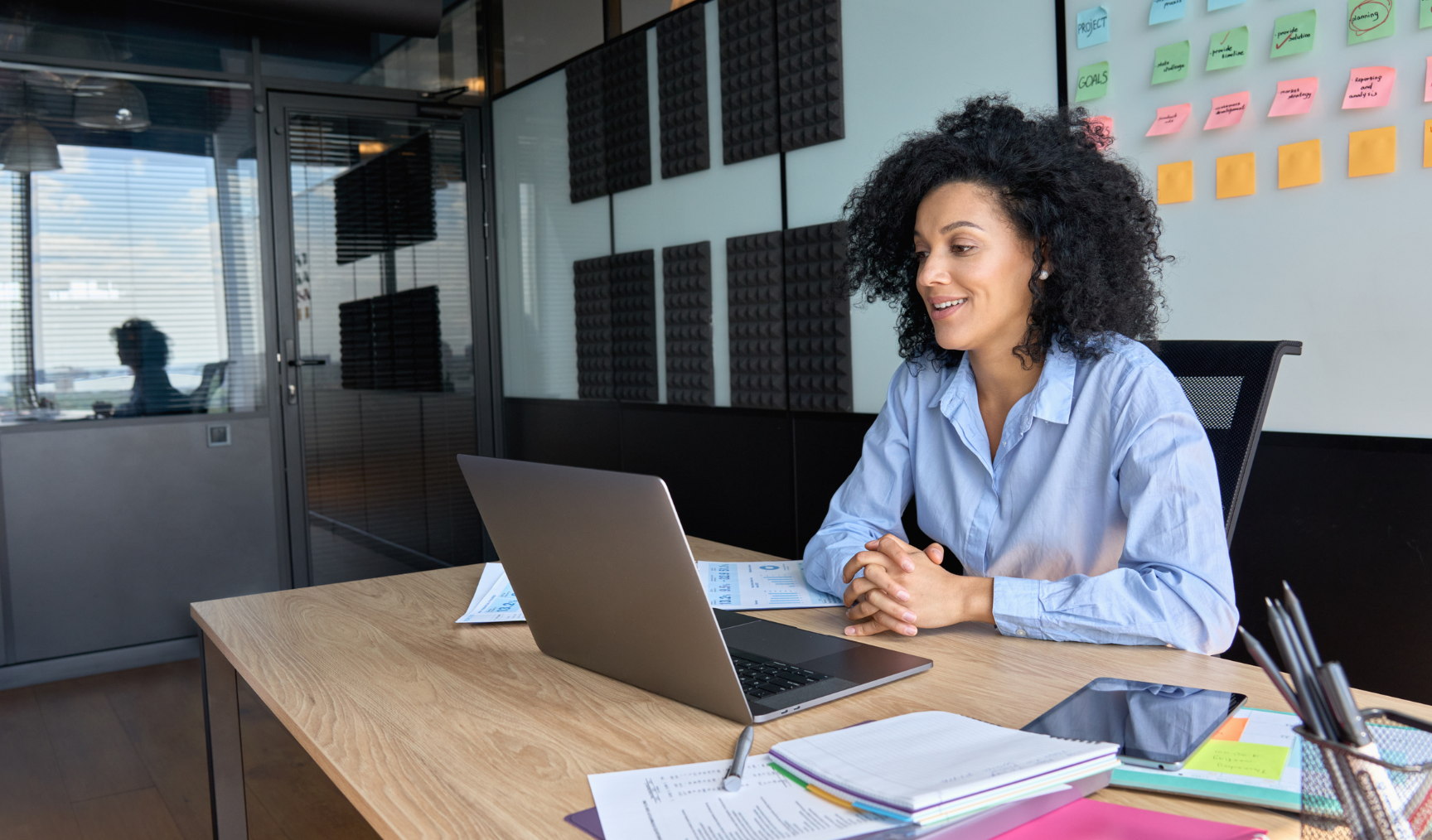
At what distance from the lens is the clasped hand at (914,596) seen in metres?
1.20

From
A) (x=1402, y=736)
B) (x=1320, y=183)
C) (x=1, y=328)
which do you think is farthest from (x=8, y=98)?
(x=1402, y=736)

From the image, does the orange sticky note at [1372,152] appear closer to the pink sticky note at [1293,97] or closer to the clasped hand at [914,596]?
the pink sticky note at [1293,97]

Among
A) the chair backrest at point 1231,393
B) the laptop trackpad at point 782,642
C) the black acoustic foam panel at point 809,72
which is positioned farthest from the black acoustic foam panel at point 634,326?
the laptop trackpad at point 782,642

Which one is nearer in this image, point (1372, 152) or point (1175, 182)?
point (1372, 152)

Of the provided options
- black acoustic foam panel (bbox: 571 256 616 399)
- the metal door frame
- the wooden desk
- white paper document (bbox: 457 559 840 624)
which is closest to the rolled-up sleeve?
white paper document (bbox: 457 559 840 624)

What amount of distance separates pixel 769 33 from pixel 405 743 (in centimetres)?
281

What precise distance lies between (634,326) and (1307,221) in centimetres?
247

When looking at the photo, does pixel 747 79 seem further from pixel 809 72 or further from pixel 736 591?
pixel 736 591

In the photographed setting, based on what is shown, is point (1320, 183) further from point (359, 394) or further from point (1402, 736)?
point (359, 394)

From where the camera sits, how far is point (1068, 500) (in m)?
1.45

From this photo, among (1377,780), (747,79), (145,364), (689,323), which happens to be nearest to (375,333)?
(145,364)

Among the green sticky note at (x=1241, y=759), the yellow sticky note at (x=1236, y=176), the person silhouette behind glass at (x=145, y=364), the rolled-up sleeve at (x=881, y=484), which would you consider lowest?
the green sticky note at (x=1241, y=759)

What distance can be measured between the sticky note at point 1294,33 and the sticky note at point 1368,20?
2.6 inches

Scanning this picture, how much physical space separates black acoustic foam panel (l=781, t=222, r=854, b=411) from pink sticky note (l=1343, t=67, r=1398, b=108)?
136cm
